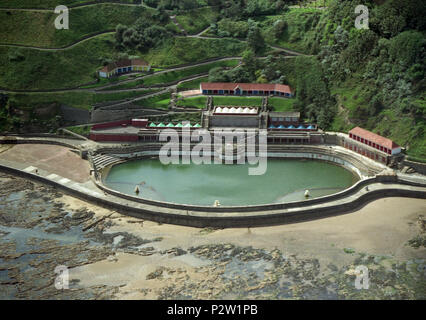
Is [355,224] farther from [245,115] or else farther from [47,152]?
[47,152]

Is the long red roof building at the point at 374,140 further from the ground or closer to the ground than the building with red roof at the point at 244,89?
closer to the ground

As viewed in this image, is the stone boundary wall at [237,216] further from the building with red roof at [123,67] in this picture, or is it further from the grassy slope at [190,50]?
the grassy slope at [190,50]

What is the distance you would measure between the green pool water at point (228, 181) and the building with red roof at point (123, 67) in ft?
79.1

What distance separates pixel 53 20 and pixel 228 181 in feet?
188

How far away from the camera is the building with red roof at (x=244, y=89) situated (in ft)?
318

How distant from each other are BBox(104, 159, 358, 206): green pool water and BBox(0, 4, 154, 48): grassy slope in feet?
119

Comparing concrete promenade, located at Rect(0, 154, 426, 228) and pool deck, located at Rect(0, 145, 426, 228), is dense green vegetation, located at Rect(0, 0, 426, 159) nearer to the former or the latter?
concrete promenade, located at Rect(0, 154, 426, 228)

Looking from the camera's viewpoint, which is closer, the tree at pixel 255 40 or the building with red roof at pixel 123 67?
the building with red roof at pixel 123 67

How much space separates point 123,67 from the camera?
10275cm

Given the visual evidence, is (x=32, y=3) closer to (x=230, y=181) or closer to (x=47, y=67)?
(x=47, y=67)

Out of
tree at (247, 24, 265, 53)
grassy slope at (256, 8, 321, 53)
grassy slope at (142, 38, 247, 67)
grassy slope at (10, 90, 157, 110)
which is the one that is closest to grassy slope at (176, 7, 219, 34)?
grassy slope at (142, 38, 247, 67)

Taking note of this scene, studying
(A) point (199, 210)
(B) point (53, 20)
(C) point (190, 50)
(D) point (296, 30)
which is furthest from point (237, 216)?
(B) point (53, 20)

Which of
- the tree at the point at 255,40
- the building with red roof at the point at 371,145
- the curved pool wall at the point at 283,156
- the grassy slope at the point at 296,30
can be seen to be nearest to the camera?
the curved pool wall at the point at 283,156

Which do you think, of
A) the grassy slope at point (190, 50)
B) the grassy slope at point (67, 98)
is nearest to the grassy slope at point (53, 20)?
→ the grassy slope at point (190, 50)
